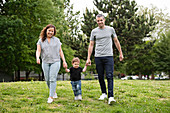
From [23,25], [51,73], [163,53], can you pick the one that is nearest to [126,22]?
[23,25]

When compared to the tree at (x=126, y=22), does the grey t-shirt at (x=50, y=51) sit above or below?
below

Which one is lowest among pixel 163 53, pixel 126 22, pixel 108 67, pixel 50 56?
pixel 108 67

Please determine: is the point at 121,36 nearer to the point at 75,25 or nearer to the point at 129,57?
the point at 129,57

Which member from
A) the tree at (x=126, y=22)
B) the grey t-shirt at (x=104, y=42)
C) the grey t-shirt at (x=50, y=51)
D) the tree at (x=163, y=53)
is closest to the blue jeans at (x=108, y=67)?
the grey t-shirt at (x=104, y=42)

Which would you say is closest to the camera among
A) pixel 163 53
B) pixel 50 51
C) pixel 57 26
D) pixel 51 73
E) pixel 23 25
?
pixel 51 73

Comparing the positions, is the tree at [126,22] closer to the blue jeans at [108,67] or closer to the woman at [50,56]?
the blue jeans at [108,67]

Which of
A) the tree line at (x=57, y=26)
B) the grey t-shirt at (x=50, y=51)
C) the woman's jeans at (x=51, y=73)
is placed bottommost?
the woman's jeans at (x=51, y=73)

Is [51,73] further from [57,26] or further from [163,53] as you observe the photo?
[163,53]

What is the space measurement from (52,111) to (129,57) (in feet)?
64.8

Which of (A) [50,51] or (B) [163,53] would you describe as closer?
(A) [50,51]

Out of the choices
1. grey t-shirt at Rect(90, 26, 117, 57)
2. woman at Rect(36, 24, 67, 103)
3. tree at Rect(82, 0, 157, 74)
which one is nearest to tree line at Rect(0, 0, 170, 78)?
tree at Rect(82, 0, 157, 74)

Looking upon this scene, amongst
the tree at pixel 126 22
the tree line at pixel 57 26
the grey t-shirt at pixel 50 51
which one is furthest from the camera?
the tree at pixel 126 22

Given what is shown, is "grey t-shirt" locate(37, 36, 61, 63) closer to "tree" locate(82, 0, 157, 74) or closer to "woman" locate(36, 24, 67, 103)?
"woman" locate(36, 24, 67, 103)

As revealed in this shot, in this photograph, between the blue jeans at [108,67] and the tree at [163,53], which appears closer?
the blue jeans at [108,67]
